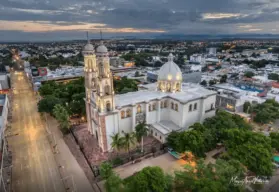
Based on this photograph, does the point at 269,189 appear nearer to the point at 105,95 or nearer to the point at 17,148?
the point at 105,95

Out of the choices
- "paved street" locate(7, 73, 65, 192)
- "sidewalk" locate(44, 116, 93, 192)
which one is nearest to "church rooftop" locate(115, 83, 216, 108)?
"sidewalk" locate(44, 116, 93, 192)

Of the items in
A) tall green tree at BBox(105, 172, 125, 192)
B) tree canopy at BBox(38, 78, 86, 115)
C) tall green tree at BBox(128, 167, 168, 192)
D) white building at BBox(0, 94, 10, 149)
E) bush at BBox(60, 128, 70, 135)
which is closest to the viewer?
tall green tree at BBox(128, 167, 168, 192)

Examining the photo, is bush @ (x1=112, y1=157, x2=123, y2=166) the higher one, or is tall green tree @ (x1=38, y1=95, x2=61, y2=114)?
tall green tree @ (x1=38, y1=95, x2=61, y2=114)

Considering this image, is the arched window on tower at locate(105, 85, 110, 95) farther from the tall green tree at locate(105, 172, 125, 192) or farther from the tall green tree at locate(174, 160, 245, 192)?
the tall green tree at locate(174, 160, 245, 192)

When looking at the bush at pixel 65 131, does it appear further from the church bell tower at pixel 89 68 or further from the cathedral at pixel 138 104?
the church bell tower at pixel 89 68

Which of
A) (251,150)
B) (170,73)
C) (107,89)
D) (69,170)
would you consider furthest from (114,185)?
(170,73)

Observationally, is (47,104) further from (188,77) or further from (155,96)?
(188,77)
